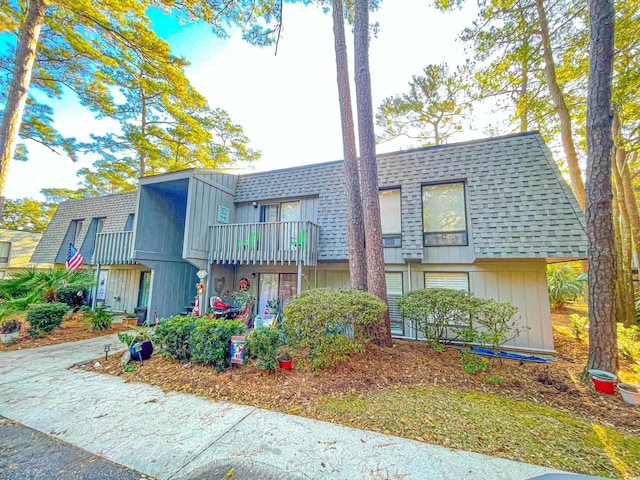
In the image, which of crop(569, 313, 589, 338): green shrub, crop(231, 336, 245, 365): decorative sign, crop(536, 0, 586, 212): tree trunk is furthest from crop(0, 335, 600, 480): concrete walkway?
crop(536, 0, 586, 212): tree trunk

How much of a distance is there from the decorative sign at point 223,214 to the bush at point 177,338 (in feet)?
16.7

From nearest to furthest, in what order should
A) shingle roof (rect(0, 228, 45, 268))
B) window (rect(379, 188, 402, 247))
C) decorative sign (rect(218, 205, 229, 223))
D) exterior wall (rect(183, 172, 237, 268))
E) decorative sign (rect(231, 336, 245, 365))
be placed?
decorative sign (rect(231, 336, 245, 365)), window (rect(379, 188, 402, 247)), exterior wall (rect(183, 172, 237, 268)), decorative sign (rect(218, 205, 229, 223)), shingle roof (rect(0, 228, 45, 268))

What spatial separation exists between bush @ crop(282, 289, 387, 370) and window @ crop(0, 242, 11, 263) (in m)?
22.9

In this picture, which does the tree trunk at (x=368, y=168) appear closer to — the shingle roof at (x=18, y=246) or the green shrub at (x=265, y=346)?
the green shrub at (x=265, y=346)

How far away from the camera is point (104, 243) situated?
33.2ft

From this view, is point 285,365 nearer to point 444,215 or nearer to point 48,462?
point 48,462

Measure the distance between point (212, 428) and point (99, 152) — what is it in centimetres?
1769

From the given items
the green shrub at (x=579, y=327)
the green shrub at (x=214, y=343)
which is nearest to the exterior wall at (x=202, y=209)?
the green shrub at (x=214, y=343)

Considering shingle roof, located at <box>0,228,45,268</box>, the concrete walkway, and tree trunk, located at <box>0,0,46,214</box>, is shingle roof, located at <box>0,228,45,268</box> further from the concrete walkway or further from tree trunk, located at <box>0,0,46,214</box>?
the concrete walkway

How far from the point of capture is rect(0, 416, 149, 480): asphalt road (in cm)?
225

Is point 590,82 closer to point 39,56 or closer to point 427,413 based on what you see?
point 427,413

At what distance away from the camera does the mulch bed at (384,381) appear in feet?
11.5

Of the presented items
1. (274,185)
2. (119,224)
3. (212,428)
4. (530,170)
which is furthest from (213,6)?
(212,428)

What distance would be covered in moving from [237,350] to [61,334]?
678 cm
